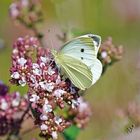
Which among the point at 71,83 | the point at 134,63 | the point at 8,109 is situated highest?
the point at 71,83

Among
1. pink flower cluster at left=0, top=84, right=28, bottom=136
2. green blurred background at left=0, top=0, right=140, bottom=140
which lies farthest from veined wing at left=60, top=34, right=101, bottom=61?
green blurred background at left=0, top=0, right=140, bottom=140

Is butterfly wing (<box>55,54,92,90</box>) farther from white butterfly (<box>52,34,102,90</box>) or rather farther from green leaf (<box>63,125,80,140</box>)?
green leaf (<box>63,125,80,140</box>)

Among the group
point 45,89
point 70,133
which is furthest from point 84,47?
point 70,133

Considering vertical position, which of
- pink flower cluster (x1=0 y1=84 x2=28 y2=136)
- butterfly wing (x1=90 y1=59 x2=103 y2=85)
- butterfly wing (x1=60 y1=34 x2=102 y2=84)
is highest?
butterfly wing (x1=60 y1=34 x2=102 y2=84)

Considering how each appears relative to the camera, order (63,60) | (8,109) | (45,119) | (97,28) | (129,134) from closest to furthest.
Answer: (45,119)
(63,60)
(8,109)
(129,134)
(97,28)

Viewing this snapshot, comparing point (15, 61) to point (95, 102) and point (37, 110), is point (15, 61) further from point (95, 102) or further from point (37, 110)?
point (95, 102)

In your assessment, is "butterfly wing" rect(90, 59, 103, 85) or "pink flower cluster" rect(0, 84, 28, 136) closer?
"butterfly wing" rect(90, 59, 103, 85)

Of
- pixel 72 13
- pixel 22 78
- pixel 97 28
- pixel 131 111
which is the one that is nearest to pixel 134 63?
pixel 131 111

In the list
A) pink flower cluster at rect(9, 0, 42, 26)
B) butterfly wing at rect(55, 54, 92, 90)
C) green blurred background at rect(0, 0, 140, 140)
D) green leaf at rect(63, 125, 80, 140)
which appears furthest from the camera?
green blurred background at rect(0, 0, 140, 140)
